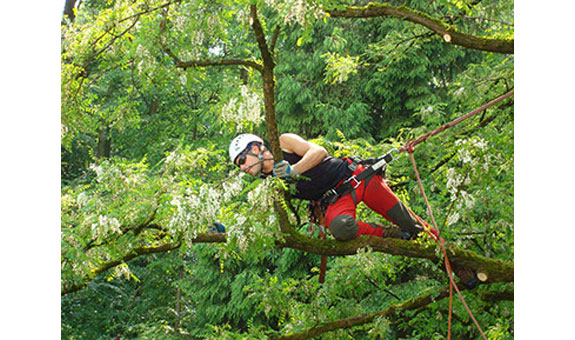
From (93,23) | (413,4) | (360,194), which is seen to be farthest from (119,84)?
(360,194)

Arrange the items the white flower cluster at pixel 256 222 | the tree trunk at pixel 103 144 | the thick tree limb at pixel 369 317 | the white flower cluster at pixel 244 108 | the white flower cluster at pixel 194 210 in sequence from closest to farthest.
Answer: the white flower cluster at pixel 194 210 → the white flower cluster at pixel 256 222 → the white flower cluster at pixel 244 108 → the thick tree limb at pixel 369 317 → the tree trunk at pixel 103 144

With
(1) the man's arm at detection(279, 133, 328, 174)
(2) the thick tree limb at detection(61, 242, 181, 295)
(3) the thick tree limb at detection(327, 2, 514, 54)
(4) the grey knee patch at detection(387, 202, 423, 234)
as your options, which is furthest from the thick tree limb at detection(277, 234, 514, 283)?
(3) the thick tree limb at detection(327, 2, 514, 54)

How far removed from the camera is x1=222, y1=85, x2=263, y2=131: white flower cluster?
2.88 m

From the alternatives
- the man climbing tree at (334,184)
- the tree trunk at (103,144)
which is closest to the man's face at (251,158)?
the man climbing tree at (334,184)

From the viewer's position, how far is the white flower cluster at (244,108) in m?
2.88

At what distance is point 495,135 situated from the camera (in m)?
3.20

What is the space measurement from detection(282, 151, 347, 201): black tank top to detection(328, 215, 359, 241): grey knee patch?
0.22 m

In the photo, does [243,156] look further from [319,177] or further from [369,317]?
[369,317]

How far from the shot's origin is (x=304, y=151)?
3080mm

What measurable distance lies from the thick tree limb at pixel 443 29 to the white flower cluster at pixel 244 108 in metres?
0.60

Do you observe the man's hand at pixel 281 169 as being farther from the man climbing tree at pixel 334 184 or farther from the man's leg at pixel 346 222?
the man's leg at pixel 346 222

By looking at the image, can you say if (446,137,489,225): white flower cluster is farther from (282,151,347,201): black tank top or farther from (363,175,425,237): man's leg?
(282,151,347,201): black tank top

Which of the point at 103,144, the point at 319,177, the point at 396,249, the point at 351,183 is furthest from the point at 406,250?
the point at 103,144

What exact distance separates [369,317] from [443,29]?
5.80 feet
